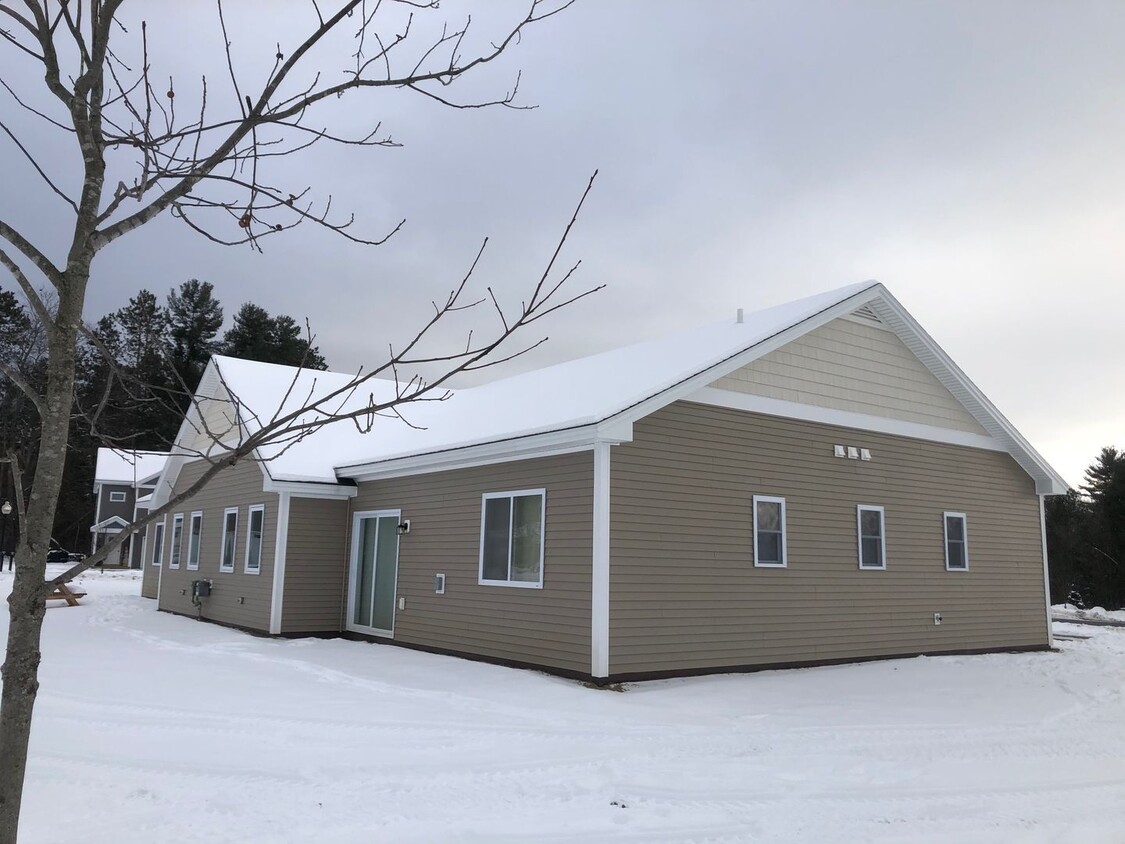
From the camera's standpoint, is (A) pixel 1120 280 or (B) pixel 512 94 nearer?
(B) pixel 512 94

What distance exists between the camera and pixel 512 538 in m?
11.2

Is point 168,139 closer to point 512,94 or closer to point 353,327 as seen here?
point 512,94

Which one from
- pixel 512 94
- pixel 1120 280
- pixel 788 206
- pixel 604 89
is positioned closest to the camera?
pixel 512 94

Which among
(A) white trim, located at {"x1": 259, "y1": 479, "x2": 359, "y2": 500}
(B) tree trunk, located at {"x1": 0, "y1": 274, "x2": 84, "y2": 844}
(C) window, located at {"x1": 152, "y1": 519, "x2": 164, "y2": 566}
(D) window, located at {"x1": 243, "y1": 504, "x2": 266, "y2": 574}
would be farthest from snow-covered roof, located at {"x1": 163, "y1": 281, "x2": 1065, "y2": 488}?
(B) tree trunk, located at {"x1": 0, "y1": 274, "x2": 84, "y2": 844}

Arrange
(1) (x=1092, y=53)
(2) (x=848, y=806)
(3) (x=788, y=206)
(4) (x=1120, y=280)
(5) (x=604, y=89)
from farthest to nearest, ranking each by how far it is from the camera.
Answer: (4) (x=1120, y=280), (3) (x=788, y=206), (1) (x=1092, y=53), (2) (x=848, y=806), (5) (x=604, y=89)

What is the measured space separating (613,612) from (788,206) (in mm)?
6628

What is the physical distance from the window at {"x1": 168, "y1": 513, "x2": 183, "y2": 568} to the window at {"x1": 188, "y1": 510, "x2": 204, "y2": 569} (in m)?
0.86

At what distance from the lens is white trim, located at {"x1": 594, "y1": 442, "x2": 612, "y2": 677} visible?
962cm

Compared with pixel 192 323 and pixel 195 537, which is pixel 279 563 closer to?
pixel 195 537

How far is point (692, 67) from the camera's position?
602 cm

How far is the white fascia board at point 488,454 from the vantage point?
1001 cm

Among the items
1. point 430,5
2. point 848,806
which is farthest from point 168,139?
point 848,806

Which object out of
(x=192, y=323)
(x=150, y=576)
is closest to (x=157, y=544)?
(x=150, y=576)

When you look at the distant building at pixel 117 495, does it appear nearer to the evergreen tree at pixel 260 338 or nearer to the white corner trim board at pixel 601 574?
the evergreen tree at pixel 260 338
